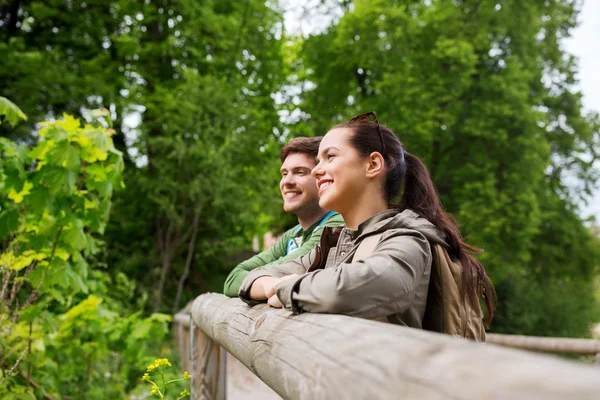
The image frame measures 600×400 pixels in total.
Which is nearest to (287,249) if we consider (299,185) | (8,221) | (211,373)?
(299,185)

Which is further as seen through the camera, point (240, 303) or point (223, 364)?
point (223, 364)

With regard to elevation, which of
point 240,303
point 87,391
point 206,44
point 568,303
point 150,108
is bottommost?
point 568,303

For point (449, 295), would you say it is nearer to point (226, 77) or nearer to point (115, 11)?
point (226, 77)

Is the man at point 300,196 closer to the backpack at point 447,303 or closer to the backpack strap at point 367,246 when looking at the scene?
the backpack strap at point 367,246

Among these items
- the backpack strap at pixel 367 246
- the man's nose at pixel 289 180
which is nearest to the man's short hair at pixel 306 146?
the man's nose at pixel 289 180

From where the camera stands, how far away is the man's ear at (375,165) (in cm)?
223

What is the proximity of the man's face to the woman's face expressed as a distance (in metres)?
1.10

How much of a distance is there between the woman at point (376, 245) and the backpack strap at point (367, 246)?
12mm

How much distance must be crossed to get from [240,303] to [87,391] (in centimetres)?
374

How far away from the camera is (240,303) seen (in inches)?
103

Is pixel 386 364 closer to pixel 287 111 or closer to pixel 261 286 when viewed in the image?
pixel 261 286

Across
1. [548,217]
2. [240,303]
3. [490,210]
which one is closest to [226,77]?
[490,210]

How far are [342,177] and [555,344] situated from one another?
519 centimetres

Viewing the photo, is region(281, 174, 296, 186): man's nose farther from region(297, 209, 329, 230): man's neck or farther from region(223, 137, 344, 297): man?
region(297, 209, 329, 230): man's neck
